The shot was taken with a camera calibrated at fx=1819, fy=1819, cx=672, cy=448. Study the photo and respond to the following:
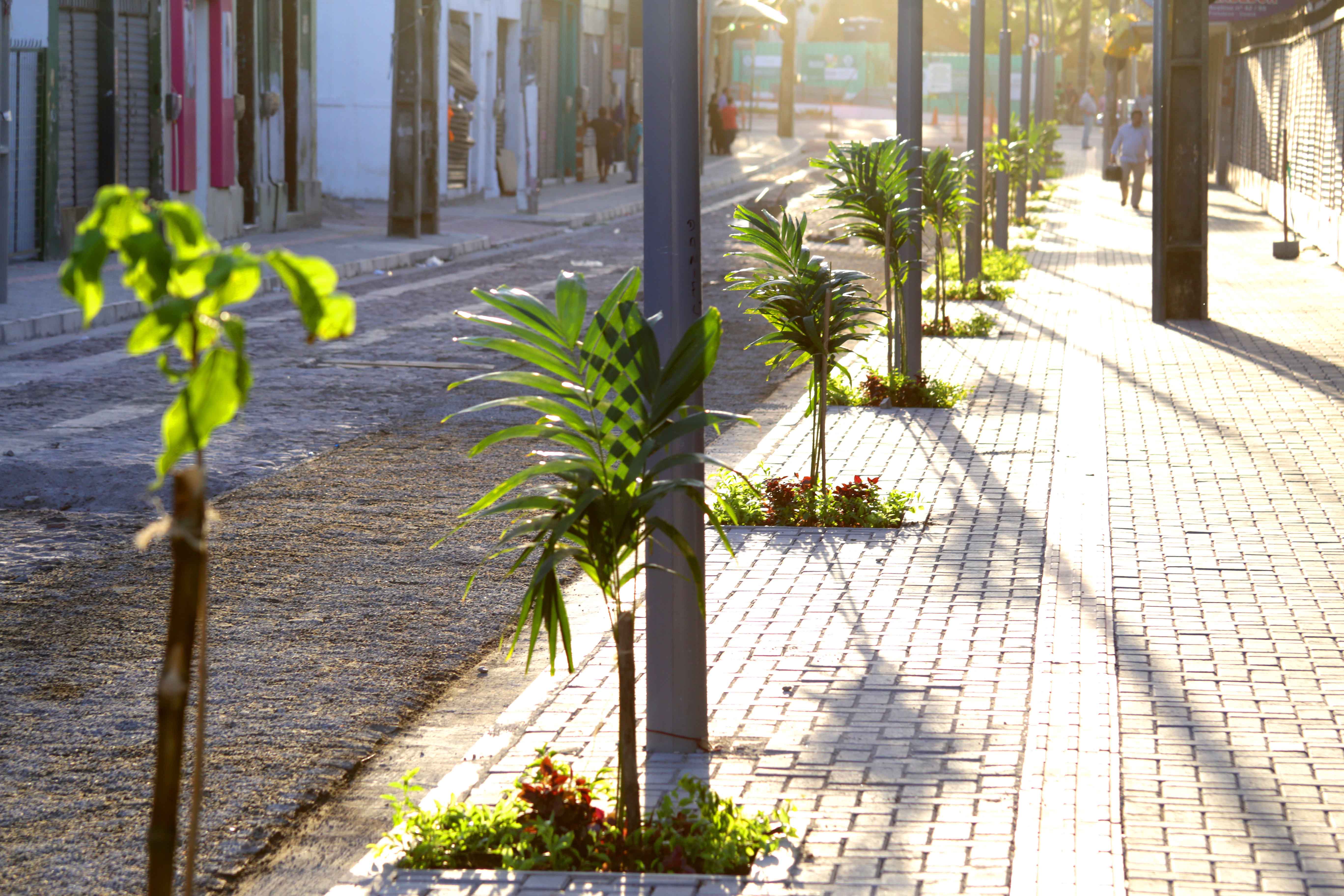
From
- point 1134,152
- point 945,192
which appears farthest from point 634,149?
point 945,192

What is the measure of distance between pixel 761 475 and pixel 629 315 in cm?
500

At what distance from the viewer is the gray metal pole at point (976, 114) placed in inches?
724

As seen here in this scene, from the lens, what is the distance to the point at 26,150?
786 inches

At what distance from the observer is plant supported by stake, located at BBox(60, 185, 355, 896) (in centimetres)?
225

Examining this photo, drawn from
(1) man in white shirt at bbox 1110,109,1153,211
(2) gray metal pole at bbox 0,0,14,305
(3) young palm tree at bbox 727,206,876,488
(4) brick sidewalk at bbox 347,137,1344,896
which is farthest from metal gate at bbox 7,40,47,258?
(1) man in white shirt at bbox 1110,109,1153,211

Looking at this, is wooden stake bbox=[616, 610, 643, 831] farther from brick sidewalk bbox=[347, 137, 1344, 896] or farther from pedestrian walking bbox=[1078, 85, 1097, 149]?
pedestrian walking bbox=[1078, 85, 1097, 149]

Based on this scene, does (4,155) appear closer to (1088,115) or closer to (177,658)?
(177,658)

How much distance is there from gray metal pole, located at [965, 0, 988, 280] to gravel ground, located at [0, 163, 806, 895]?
606 cm

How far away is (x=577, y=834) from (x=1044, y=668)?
206cm

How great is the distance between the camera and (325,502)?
867 cm

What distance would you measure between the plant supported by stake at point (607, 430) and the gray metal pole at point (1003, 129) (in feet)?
63.7

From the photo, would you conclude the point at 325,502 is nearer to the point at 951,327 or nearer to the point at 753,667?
the point at 753,667

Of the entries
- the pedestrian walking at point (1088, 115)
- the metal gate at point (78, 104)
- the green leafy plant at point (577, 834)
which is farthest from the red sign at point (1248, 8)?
the pedestrian walking at point (1088, 115)

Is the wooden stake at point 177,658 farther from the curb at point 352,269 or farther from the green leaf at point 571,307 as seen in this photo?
the green leaf at point 571,307
